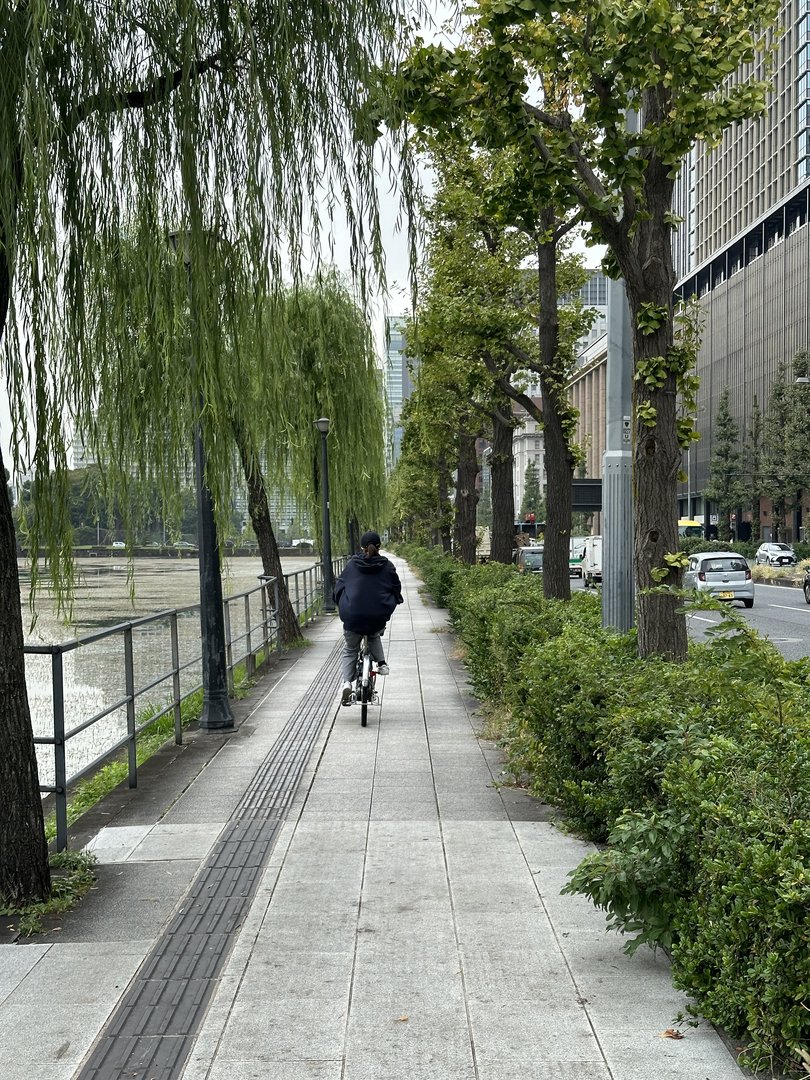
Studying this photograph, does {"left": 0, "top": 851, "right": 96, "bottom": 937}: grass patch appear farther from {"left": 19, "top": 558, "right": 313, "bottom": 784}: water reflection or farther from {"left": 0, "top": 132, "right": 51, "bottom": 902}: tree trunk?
{"left": 19, "top": 558, "right": 313, "bottom": 784}: water reflection

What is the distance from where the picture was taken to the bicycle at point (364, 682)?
11.5 meters

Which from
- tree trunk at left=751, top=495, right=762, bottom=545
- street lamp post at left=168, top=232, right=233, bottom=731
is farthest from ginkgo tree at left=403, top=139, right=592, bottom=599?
tree trunk at left=751, top=495, right=762, bottom=545

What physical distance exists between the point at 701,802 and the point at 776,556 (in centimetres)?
6029

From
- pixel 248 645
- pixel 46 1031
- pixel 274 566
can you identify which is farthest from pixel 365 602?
Answer: pixel 274 566

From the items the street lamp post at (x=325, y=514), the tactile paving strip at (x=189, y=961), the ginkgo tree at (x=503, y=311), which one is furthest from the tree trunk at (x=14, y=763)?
the street lamp post at (x=325, y=514)

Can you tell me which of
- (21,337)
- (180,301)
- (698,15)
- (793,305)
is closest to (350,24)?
(180,301)

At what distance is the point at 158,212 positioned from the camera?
5.36 m

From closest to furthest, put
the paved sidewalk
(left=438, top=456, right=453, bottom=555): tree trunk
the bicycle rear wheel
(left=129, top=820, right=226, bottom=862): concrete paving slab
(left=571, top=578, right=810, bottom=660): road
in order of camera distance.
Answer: the paved sidewalk
(left=129, top=820, right=226, bottom=862): concrete paving slab
the bicycle rear wheel
(left=571, top=578, right=810, bottom=660): road
(left=438, top=456, right=453, bottom=555): tree trunk

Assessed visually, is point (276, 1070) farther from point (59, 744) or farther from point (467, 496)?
point (467, 496)

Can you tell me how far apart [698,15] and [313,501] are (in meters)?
18.1

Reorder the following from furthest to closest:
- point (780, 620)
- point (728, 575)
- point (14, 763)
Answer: point (728, 575) → point (780, 620) → point (14, 763)

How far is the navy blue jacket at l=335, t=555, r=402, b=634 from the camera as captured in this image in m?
12.0

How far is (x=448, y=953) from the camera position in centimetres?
480

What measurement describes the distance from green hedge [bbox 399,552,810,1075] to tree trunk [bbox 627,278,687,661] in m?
0.35
